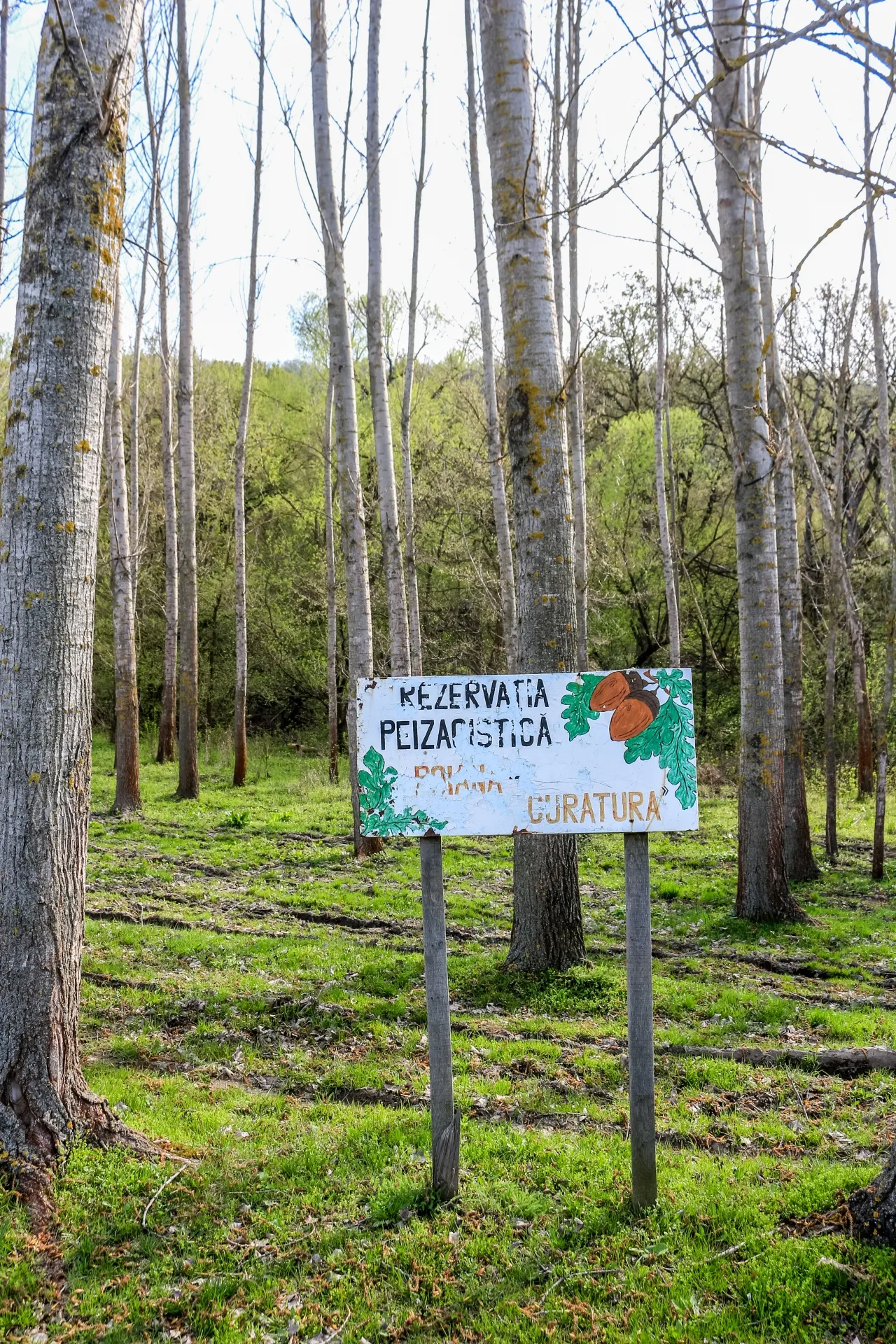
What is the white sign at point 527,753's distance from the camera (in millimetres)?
3646

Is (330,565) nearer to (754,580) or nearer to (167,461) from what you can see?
(167,461)

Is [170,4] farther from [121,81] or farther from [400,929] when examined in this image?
[400,929]

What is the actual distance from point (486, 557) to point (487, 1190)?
20772 millimetres

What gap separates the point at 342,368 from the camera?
10508mm

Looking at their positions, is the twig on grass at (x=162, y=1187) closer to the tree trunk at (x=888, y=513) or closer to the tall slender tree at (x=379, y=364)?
the tree trunk at (x=888, y=513)

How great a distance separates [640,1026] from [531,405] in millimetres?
4299

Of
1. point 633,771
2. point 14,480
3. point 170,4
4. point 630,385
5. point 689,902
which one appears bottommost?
point 689,902

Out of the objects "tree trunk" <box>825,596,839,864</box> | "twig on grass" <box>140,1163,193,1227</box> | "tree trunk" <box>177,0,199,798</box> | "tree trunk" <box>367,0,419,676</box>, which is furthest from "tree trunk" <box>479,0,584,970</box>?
"tree trunk" <box>177,0,199,798</box>

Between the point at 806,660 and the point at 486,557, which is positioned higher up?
the point at 486,557

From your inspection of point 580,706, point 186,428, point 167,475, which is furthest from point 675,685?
point 167,475

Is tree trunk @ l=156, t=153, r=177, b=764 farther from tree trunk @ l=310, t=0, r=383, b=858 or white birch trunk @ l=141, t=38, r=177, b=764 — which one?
tree trunk @ l=310, t=0, r=383, b=858

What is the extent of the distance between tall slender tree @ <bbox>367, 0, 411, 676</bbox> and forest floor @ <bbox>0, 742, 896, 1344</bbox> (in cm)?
453

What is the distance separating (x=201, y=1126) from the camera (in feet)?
13.9

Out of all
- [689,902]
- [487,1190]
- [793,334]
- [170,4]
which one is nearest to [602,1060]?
[487,1190]
